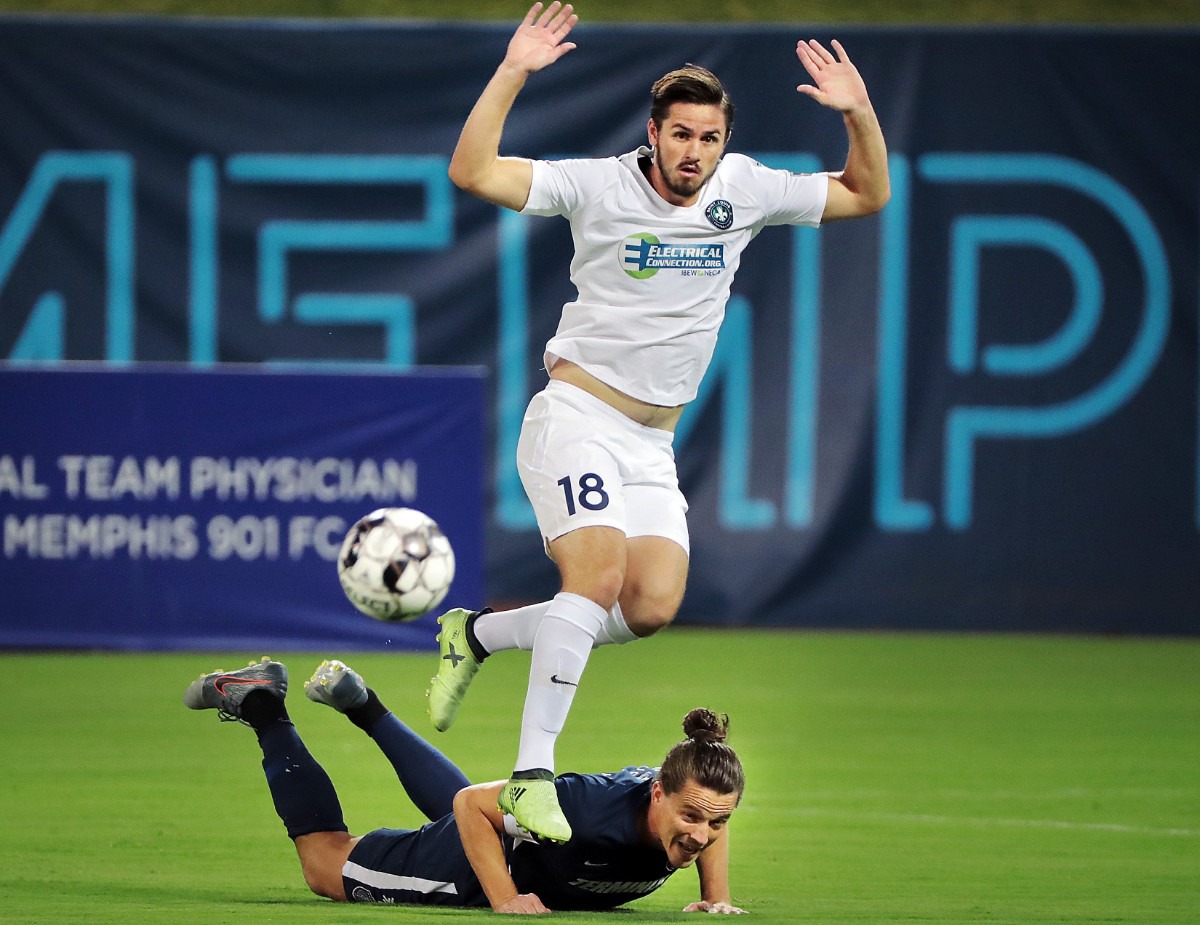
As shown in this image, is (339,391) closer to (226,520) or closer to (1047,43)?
(226,520)

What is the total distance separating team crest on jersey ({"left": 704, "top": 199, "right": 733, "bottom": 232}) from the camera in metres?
5.92

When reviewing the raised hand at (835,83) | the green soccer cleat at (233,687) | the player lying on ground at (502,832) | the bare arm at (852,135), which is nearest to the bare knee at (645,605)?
the player lying on ground at (502,832)

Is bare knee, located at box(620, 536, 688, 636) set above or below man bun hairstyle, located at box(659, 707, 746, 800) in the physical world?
above

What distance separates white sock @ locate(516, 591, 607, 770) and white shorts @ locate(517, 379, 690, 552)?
232mm

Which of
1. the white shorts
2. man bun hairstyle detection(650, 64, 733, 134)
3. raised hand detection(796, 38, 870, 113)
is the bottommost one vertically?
the white shorts

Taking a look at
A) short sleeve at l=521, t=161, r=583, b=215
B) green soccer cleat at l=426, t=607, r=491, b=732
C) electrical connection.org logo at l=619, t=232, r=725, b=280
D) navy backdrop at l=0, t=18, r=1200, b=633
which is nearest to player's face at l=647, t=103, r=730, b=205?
electrical connection.org logo at l=619, t=232, r=725, b=280

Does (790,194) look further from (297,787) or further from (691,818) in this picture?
(297,787)

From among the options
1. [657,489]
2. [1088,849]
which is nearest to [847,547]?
[1088,849]

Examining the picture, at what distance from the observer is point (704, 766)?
5.03 metres

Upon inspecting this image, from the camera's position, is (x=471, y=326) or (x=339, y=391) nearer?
(x=339, y=391)

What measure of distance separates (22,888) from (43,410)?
614cm

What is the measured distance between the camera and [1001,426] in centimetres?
1352

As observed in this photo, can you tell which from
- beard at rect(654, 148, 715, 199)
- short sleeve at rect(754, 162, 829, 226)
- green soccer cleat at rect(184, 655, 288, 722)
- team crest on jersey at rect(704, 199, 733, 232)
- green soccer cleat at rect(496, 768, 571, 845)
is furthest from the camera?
green soccer cleat at rect(184, 655, 288, 722)

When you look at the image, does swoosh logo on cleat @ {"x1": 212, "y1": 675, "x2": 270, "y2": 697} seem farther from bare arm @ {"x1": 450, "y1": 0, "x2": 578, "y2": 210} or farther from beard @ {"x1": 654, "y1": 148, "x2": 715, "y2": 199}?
beard @ {"x1": 654, "y1": 148, "x2": 715, "y2": 199}
